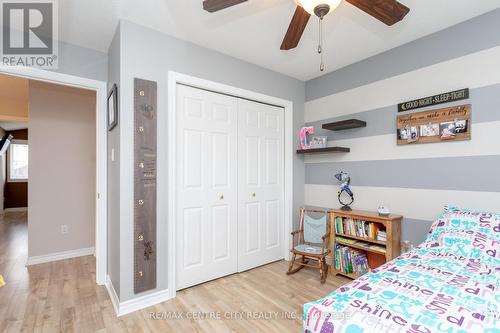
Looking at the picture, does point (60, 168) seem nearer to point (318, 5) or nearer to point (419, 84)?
point (318, 5)

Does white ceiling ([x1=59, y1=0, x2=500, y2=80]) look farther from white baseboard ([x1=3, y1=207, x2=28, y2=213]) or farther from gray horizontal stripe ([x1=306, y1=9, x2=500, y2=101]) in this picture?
white baseboard ([x1=3, y1=207, x2=28, y2=213])

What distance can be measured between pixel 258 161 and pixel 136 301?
Answer: 6.53 feet

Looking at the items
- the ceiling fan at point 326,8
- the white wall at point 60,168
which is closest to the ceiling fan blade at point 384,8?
the ceiling fan at point 326,8

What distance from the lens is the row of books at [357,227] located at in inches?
103

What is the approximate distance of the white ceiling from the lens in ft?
6.53

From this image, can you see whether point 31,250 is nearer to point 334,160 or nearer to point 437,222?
point 334,160

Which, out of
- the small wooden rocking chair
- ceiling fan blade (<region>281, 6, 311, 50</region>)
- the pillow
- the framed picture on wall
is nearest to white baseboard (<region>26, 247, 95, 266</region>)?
the framed picture on wall

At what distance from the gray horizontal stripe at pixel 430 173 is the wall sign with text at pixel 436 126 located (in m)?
0.20

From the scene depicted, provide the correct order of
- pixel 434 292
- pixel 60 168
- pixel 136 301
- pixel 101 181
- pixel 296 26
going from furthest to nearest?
pixel 60 168, pixel 101 181, pixel 136 301, pixel 296 26, pixel 434 292

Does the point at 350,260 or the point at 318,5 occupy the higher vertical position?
the point at 318,5

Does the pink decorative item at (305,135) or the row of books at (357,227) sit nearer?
the row of books at (357,227)

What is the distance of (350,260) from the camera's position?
278 cm
